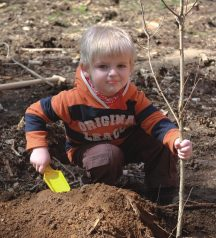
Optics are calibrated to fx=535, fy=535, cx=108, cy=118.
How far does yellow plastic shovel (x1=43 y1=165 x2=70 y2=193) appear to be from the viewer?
276cm

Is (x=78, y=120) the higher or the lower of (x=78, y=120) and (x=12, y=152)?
the higher

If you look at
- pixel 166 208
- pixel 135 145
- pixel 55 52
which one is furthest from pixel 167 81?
pixel 166 208

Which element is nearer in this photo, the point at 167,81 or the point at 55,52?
the point at 167,81

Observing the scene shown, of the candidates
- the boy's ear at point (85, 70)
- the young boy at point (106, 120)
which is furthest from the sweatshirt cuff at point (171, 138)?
the boy's ear at point (85, 70)

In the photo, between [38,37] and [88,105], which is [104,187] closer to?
[88,105]

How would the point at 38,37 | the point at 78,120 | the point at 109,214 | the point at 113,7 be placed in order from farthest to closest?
the point at 113,7, the point at 38,37, the point at 78,120, the point at 109,214

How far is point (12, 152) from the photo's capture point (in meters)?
3.50

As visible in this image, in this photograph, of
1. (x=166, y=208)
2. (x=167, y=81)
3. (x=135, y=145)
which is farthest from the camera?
(x=167, y=81)

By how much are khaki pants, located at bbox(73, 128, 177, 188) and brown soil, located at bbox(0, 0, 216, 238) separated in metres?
0.15

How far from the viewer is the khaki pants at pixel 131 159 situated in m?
3.00

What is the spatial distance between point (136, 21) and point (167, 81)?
2.29m

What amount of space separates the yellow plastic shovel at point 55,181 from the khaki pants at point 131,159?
27cm

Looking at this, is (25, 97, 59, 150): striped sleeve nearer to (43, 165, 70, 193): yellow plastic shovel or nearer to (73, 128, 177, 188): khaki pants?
(43, 165, 70, 193): yellow plastic shovel

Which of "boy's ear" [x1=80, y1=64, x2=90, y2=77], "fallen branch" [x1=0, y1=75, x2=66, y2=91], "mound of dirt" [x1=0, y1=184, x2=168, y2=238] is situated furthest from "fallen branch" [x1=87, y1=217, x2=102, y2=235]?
"fallen branch" [x1=0, y1=75, x2=66, y2=91]
